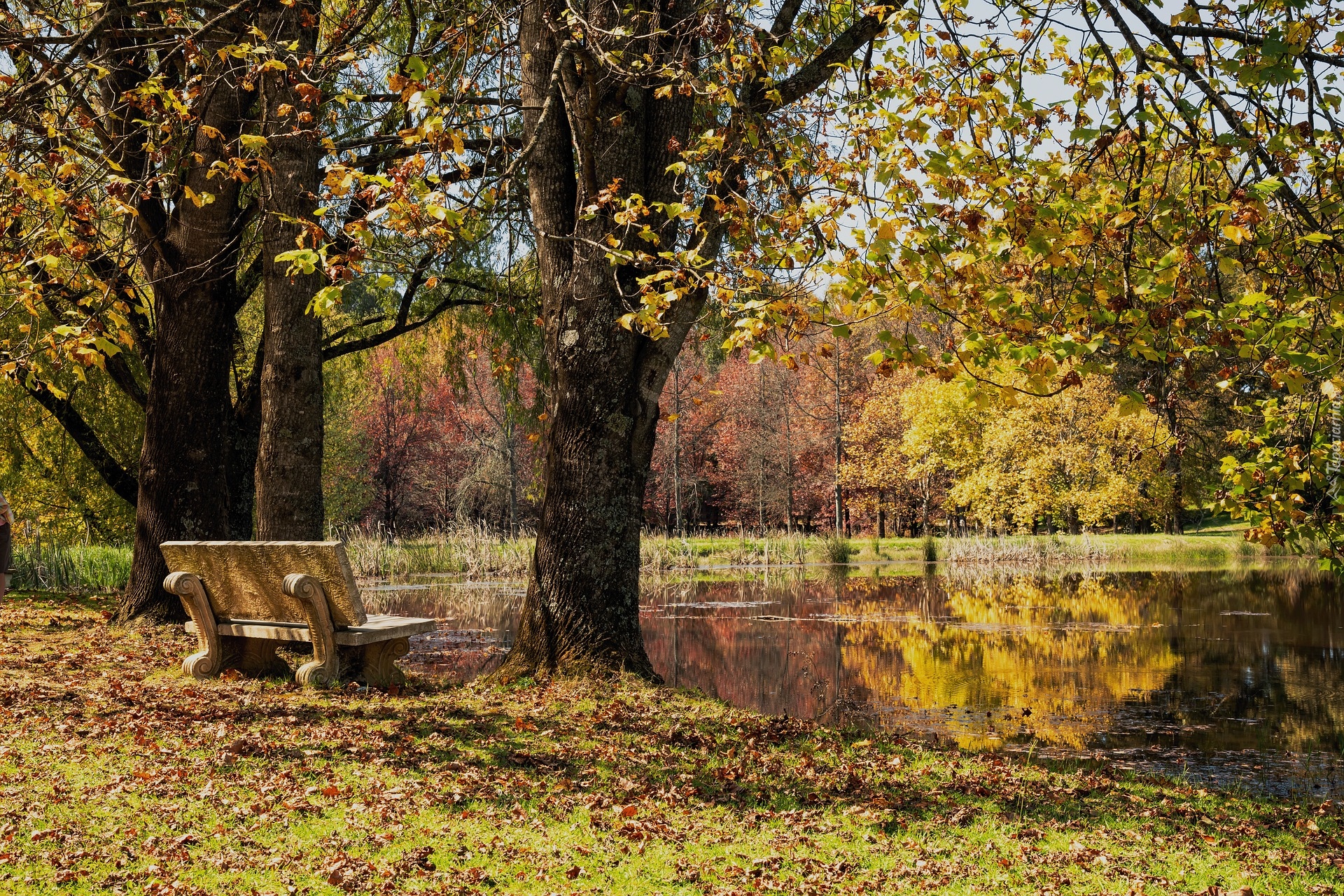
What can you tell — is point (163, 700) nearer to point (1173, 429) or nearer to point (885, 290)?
point (885, 290)

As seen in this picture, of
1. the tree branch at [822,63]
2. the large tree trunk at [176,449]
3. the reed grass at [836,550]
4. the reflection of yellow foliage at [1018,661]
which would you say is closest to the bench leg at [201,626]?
the large tree trunk at [176,449]

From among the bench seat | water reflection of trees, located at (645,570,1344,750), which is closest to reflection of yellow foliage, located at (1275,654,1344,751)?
water reflection of trees, located at (645,570,1344,750)

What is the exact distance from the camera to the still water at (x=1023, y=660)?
773 cm

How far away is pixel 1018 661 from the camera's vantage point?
11.4m

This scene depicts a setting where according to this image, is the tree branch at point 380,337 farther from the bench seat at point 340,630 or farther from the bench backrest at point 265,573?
the bench seat at point 340,630

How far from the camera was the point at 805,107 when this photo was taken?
7660 millimetres

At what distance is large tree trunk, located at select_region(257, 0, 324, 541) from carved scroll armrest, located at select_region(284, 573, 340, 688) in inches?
48.8

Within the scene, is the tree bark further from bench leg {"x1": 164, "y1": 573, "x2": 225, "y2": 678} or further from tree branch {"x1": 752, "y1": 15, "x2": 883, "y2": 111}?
bench leg {"x1": 164, "y1": 573, "x2": 225, "y2": 678}

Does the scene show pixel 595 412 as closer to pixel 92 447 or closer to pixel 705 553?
pixel 92 447

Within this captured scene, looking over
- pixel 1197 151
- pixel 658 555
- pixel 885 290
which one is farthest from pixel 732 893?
pixel 658 555

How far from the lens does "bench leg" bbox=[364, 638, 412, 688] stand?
696cm

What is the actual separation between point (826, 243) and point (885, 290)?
0.54 m

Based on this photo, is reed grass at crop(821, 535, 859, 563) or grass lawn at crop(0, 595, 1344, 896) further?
reed grass at crop(821, 535, 859, 563)

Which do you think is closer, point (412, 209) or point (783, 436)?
point (412, 209)
